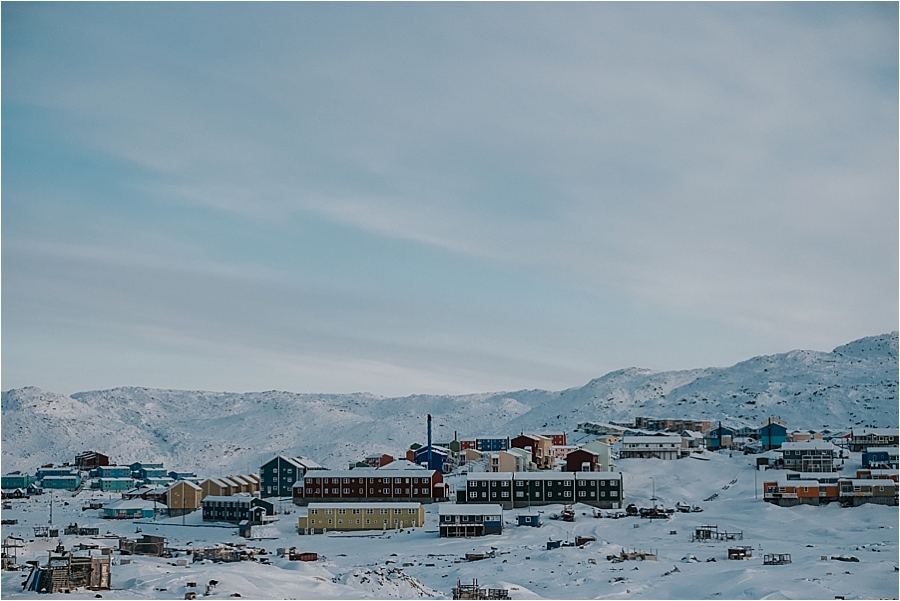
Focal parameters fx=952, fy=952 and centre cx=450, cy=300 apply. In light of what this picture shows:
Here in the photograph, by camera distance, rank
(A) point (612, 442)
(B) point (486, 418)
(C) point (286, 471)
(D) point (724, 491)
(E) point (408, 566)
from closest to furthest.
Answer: (E) point (408, 566), (D) point (724, 491), (C) point (286, 471), (A) point (612, 442), (B) point (486, 418)

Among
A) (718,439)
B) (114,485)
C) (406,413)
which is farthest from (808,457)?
(406,413)

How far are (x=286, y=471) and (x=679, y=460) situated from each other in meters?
29.1

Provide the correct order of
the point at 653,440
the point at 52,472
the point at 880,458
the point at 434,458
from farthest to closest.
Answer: the point at 52,472
the point at 653,440
the point at 434,458
the point at 880,458

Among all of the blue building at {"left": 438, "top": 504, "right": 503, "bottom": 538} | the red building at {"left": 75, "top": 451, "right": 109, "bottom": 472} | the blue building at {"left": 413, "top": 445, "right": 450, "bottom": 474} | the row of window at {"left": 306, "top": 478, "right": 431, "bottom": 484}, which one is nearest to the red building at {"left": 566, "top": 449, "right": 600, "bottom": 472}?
the row of window at {"left": 306, "top": 478, "right": 431, "bottom": 484}

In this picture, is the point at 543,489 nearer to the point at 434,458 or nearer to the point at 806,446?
the point at 434,458

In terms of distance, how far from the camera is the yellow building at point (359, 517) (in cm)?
5150

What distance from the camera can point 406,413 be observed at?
14088 centimetres

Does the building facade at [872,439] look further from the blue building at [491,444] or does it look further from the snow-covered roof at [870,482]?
the blue building at [491,444]

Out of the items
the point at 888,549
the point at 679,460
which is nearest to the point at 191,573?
the point at 888,549

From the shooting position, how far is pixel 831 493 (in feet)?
181

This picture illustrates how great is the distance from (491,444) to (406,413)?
198 ft

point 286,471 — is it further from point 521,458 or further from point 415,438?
point 415,438

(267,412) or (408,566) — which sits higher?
(267,412)

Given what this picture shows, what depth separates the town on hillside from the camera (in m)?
42.8
